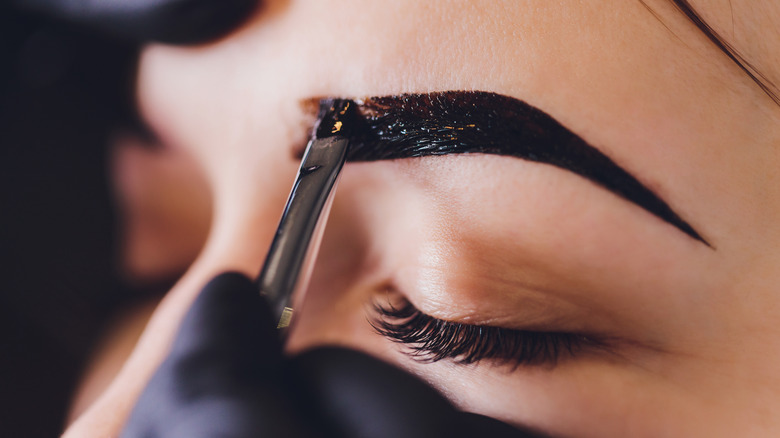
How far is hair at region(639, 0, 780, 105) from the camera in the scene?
1.39 feet

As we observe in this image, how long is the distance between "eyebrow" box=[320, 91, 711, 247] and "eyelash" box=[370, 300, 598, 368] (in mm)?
141

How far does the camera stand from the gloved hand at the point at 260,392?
38cm

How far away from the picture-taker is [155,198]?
0.84m

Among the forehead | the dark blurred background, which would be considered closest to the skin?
the forehead

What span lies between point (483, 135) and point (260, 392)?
0.28 m

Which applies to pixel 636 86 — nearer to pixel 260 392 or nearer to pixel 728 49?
pixel 728 49

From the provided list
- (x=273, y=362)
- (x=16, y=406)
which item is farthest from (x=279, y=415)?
(x=16, y=406)

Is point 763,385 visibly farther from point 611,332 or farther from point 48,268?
point 48,268

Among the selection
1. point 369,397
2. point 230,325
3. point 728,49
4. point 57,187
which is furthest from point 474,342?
point 57,187

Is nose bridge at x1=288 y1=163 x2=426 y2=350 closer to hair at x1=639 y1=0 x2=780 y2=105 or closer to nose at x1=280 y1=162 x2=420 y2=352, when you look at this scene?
nose at x1=280 y1=162 x2=420 y2=352

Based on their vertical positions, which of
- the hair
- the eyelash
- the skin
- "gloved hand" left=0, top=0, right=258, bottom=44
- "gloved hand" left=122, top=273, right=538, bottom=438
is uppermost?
the hair

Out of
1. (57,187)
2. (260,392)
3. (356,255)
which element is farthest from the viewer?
(57,187)

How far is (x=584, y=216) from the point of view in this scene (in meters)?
0.43

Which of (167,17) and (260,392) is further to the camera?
(167,17)
